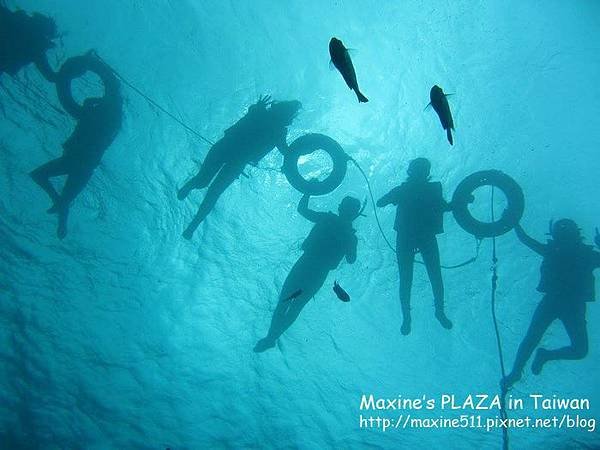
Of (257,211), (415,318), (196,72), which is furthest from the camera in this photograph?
(415,318)

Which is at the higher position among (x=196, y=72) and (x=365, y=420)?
(x=196, y=72)

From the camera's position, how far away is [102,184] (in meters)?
14.0

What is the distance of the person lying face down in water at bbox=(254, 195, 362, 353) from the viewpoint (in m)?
10.2

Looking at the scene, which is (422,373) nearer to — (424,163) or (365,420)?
(365,420)

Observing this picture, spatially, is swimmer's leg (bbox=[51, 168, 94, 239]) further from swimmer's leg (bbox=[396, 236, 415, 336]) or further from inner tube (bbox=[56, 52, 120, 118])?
swimmer's leg (bbox=[396, 236, 415, 336])

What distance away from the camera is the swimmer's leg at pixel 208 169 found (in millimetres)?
10367

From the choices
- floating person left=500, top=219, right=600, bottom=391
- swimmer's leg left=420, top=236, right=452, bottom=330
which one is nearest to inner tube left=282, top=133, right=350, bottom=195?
swimmer's leg left=420, top=236, right=452, bottom=330

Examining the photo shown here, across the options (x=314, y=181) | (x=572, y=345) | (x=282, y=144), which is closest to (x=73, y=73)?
(x=282, y=144)

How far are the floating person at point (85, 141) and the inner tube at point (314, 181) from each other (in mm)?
5979

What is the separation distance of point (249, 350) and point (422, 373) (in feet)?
24.6

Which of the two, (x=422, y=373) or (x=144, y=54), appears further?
(x=422, y=373)

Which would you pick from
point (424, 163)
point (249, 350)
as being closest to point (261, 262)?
point (249, 350)

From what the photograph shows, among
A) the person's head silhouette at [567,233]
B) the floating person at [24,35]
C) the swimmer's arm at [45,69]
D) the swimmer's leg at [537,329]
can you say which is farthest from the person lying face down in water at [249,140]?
the swimmer's leg at [537,329]

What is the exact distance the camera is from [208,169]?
413 inches
